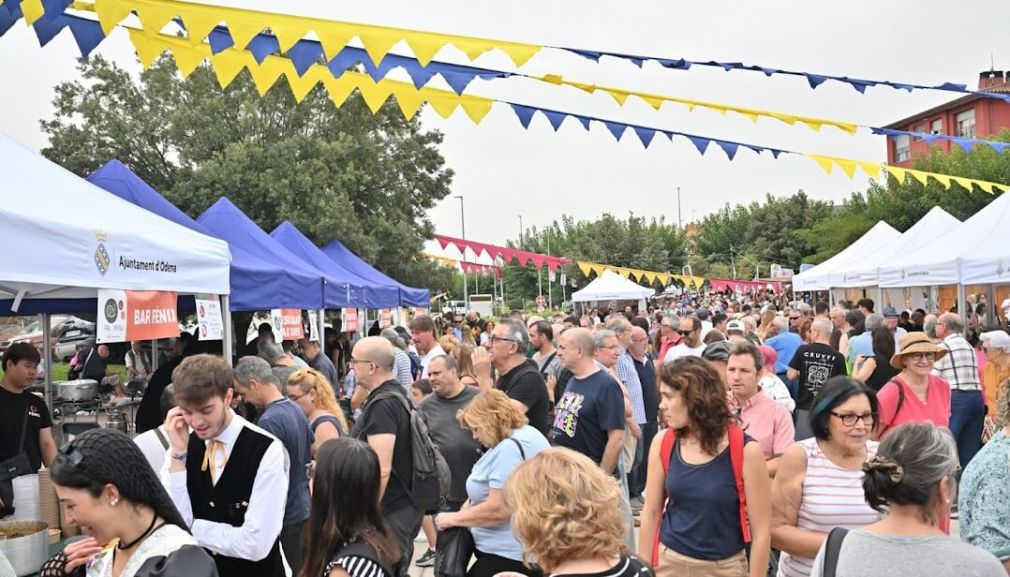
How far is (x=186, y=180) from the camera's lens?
83.8 ft

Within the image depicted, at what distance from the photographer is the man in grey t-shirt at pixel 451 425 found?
17.9ft

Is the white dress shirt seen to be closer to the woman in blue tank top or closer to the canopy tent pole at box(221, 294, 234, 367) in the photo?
the woman in blue tank top

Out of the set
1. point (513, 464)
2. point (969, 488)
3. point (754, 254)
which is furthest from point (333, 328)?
point (754, 254)

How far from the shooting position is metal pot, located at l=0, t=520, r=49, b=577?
520 centimetres

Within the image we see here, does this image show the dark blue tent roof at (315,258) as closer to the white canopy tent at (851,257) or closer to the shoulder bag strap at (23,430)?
the shoulder bag strap at (23,430)

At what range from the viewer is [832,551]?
8.80ft

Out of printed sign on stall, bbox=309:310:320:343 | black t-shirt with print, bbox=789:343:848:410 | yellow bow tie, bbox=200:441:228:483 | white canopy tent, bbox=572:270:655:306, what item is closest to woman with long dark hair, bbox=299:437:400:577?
yellow bow tie, bbox=200:441:228:483

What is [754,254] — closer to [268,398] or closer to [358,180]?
[358,180]

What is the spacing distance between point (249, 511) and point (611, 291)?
23.8 m

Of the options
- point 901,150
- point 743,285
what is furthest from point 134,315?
point 901,150

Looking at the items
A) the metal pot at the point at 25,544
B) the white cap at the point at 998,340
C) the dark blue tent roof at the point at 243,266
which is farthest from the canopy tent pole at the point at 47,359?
the white cap at the point at 998,340

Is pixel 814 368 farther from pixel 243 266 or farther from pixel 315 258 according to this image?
pixel 315 258

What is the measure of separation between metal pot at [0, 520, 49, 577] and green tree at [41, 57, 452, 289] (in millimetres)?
18670

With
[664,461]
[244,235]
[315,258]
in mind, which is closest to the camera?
[664,461]
